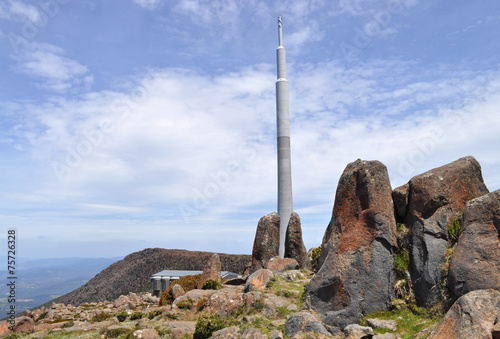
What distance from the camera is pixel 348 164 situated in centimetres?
2003

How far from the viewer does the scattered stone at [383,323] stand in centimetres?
1468

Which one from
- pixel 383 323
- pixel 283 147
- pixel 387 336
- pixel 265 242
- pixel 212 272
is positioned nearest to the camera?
pixel 387 336

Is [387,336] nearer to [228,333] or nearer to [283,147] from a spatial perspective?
[228,333]

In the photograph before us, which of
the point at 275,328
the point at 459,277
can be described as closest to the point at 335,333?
the point at 275,328

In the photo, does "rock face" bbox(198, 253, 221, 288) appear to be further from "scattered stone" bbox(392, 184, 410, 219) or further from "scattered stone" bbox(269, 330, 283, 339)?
"scattered stone" bbox(392, 184, 410, 219)

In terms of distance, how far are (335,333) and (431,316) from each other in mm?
4042

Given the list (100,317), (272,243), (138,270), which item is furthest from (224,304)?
(138,270)

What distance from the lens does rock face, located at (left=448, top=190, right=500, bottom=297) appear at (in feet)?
42.9

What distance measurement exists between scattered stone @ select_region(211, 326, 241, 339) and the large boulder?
16.9 metres

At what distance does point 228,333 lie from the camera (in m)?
17.0

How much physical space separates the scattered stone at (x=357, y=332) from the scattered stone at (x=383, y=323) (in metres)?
0.56

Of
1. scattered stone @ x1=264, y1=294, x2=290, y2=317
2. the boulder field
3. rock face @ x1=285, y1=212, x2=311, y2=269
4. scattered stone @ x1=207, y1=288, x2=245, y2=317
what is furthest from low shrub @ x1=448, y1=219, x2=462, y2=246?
rock face @ x1=285, y1=212, x2=311, y2=269

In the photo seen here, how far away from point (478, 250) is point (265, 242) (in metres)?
22.8

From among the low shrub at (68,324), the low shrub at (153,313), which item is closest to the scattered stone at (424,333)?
the low shrub at (153,313)
